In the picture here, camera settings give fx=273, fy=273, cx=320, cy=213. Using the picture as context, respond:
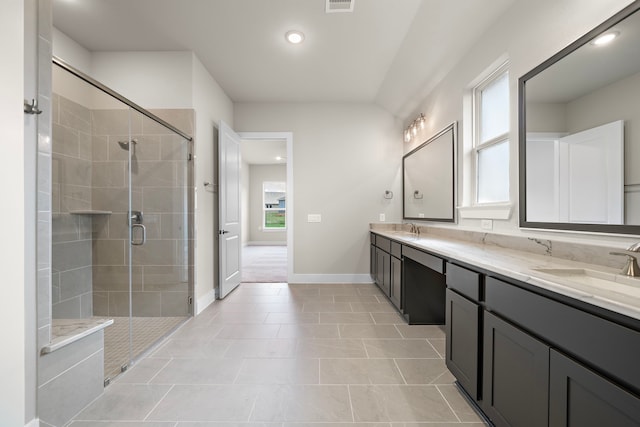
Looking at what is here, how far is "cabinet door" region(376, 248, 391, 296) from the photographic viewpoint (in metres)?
3.27

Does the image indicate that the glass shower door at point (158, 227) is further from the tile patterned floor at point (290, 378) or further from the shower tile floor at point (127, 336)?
the tile patterned floor at point (290, 378)

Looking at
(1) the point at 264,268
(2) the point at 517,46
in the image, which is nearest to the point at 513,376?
(2) the point at 517,46

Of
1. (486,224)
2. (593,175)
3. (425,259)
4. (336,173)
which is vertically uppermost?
(336,173)

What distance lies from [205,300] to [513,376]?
3041 millimetres

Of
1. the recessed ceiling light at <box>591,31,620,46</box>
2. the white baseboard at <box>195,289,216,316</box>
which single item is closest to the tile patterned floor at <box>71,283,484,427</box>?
the white baseboard at <box>195,289,216,316</box>

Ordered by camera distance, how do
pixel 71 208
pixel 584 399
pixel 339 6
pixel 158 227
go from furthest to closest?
pixel 158 227
pixel 71 208
pixel 339 6
pixel 584 399

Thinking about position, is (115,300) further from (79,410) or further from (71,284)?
(79,410)

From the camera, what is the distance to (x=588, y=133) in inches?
52.6

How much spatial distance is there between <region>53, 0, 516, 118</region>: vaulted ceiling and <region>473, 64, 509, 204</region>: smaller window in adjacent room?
1.48 feet

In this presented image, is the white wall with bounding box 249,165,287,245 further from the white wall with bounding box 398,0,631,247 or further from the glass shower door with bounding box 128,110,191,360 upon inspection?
the white wall with bounding box 398,0,631,247

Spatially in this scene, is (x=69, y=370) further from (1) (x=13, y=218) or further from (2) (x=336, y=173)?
(2) (x=336, y=173)

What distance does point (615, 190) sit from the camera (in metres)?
1.23

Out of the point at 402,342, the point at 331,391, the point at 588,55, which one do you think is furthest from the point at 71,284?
the point at 588,55

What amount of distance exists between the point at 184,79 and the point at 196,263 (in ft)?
6.62
